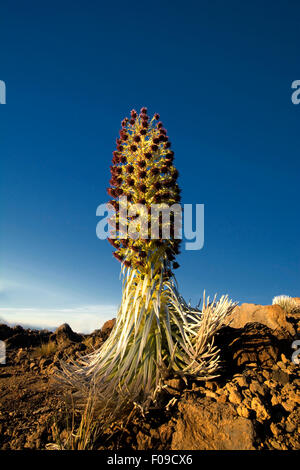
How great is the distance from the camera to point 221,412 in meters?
2.21

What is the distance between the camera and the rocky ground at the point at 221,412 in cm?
214

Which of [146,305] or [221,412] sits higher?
[146,305]

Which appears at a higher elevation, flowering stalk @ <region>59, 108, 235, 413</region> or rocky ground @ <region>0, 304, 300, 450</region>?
flowering stalk @ <region>59, 108, 235, 413</region>

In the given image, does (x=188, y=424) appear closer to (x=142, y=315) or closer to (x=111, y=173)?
(x=142, y=315)

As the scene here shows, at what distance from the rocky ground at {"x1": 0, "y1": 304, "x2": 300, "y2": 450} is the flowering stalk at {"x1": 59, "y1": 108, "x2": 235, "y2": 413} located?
0.18 metres

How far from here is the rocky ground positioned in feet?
7.02

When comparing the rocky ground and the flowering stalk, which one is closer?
the rocky ground

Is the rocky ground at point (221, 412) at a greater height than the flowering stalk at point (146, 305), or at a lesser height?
lesser

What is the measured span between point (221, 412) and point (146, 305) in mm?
1115

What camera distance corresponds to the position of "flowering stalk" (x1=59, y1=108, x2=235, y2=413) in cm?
271

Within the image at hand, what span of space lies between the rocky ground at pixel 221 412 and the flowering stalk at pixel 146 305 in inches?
7.0

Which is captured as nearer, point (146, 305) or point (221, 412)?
point (221, 412)
